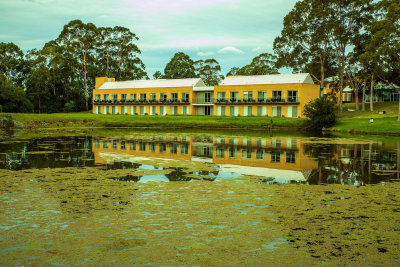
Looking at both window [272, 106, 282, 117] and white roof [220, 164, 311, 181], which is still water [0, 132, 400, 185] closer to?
white roof [220, 164, 311, 181]

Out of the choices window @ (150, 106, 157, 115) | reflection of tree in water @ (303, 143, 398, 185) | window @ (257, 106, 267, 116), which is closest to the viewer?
reflection of tree in water @ (303, 143, 398, 185)

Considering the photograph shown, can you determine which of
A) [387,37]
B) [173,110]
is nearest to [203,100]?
[173,110]

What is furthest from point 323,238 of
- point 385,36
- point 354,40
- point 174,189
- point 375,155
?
point 354,40


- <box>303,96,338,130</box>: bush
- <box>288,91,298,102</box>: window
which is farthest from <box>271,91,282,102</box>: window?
<box>303,96,338,130</box>: bush

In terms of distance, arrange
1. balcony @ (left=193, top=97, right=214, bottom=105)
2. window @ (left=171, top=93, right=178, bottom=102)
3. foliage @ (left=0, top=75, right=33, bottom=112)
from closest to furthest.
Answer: foliage @ (left=0, top=75, right=33, bottom=112), balcony @ (left=193, top=97, right=214, bottom=105), window @ (left=171, top=93, right=178, bottom=102)

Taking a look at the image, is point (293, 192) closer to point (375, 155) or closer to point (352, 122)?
point (375, 155)

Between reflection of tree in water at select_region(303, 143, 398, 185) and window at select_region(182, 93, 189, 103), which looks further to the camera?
window at select_region(182, 93, 189, 103)

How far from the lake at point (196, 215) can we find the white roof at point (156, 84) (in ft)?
199

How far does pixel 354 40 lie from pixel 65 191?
58.5 m

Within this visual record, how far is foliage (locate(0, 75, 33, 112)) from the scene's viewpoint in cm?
5972

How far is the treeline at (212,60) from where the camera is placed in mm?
56688

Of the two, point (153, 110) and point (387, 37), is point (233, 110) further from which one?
point (387, 37)

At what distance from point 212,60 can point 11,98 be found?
50.3m

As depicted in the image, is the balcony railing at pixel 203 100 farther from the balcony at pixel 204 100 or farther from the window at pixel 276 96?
the window at pixel 276 96
